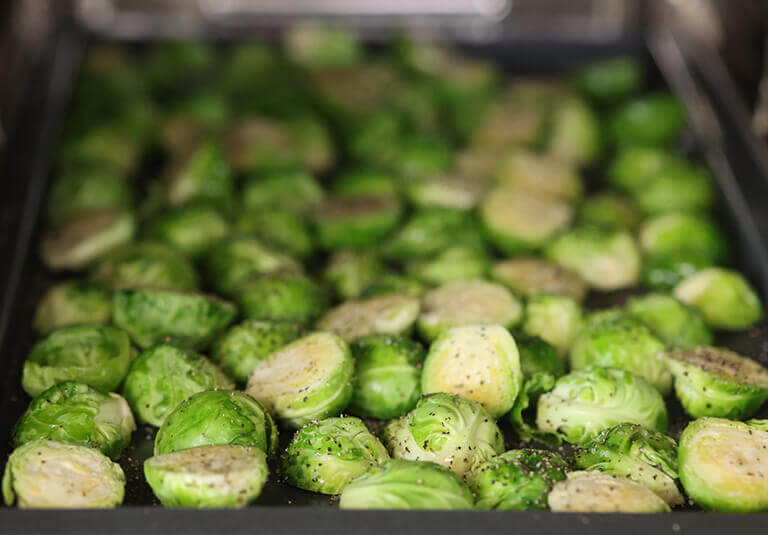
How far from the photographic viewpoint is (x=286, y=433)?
86.8 inches

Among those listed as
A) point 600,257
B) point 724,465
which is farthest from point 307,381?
point 600,257

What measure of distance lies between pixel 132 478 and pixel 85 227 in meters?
1.27

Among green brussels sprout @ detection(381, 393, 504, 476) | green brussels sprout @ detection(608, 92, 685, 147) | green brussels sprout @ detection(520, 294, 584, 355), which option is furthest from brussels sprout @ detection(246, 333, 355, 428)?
green brussels sprout @ detection(608, 92, 685, 147)

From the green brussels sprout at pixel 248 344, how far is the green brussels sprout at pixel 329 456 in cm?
40

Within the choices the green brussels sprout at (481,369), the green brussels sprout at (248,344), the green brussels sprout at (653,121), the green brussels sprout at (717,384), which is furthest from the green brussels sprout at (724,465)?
the green brussels sprout at (653,121)

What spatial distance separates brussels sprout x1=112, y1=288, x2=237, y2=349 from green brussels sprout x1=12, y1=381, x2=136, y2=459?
1.07 ft

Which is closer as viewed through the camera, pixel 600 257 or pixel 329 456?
pixel 329 456

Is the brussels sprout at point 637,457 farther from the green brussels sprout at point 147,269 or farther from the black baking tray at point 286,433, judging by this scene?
the green brussels sprout at point 147,269

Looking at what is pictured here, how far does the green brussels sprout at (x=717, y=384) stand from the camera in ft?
7.27

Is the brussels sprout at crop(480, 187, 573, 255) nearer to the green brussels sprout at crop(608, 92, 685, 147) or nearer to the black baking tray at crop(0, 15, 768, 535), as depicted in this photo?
the black baking tray at crop(0, 15, 768, 535)

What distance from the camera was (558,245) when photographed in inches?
120

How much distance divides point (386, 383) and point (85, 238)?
53.6 inches

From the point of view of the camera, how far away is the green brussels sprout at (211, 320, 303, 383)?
2355mm

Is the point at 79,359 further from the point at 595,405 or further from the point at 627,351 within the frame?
the point at 627,351
